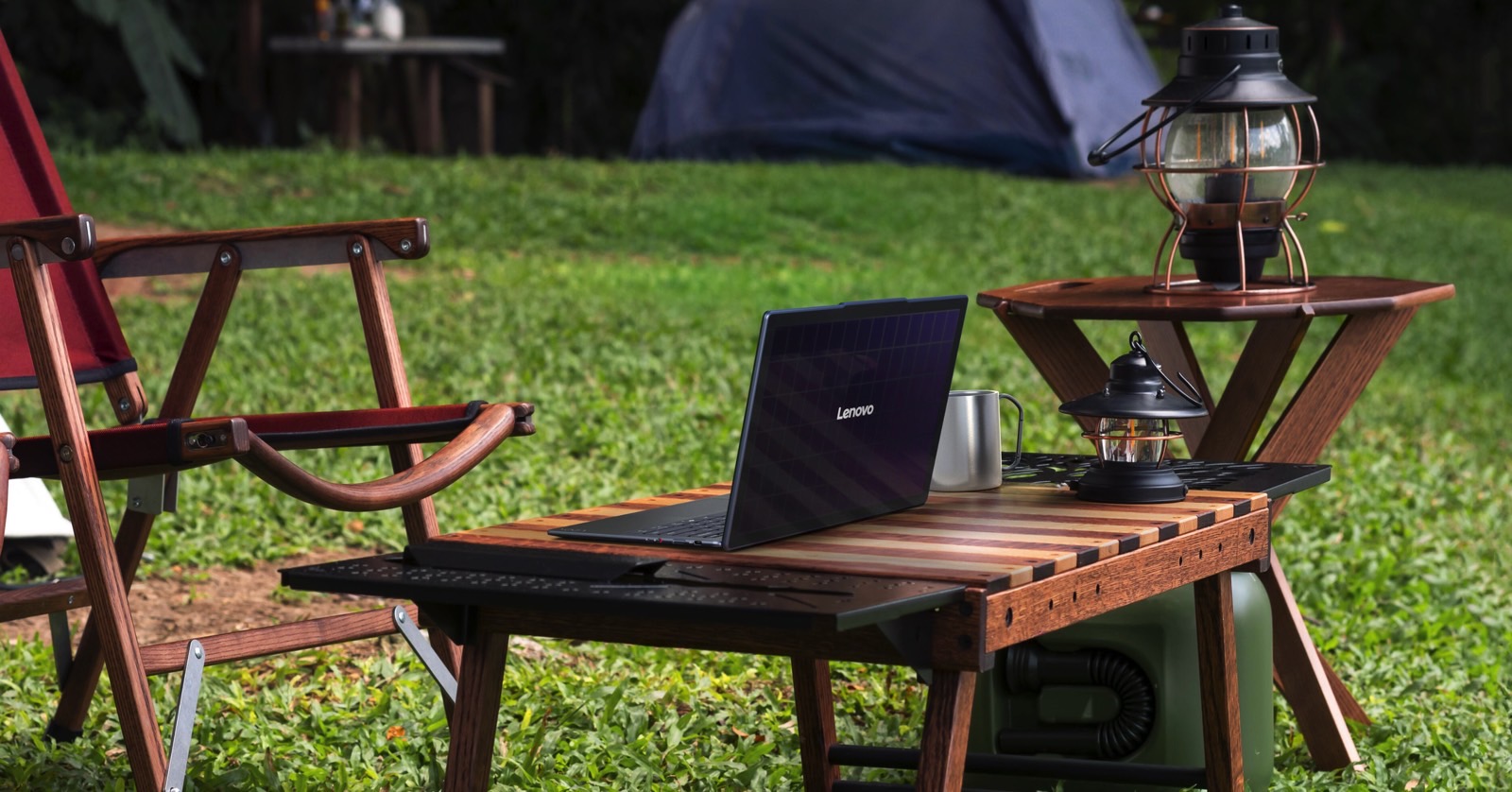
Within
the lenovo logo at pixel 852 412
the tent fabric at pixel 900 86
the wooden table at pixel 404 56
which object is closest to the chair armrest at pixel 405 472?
the lenovo logo at pixel 852 412

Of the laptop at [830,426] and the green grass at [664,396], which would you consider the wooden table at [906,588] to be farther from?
the green grass at [664,396]

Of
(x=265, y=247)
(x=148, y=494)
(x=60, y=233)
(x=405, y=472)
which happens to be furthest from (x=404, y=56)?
(x=60, y=233)

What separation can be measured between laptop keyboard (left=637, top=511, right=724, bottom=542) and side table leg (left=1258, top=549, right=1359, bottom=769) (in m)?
1.15

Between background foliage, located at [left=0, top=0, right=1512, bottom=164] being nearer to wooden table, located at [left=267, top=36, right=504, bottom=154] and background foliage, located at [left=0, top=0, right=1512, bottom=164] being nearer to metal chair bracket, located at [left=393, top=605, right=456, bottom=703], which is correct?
wooden table, located at [left=267, top=36, right=504, bottom=154]

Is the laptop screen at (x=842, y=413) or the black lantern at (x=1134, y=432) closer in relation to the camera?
the laptop screen at (x=842, y=413)

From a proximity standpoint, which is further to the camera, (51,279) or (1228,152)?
(51,279)

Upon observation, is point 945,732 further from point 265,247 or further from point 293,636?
point 265,247

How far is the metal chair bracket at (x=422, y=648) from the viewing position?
8.71ft

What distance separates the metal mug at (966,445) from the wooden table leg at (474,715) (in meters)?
0.72

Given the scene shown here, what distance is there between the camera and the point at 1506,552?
4762 mm

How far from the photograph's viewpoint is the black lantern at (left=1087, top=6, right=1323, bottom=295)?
2.87 metres

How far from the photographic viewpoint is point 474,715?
6.45 ft

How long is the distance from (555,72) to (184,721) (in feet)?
62.0

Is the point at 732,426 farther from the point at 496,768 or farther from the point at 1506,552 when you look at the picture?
the point at 496,768
